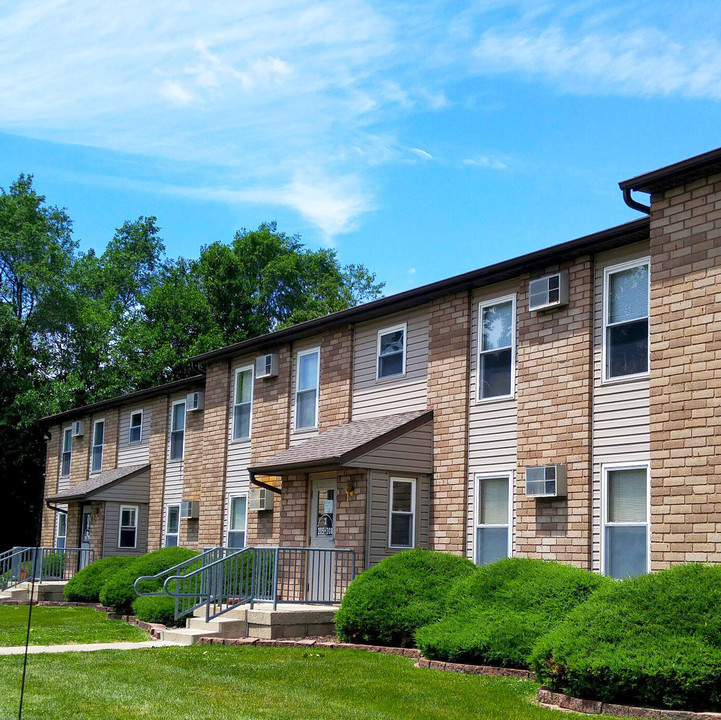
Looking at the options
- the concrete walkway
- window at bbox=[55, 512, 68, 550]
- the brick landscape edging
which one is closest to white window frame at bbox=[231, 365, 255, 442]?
the concrete walkway

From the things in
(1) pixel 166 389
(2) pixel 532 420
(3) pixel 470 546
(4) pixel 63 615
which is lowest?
(4) pixel 63 615

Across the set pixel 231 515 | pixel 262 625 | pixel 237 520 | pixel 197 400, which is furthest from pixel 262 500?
pixel 262 625

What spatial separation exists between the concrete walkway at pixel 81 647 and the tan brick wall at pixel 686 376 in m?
7.22

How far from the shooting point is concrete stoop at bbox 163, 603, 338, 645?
14477 mm

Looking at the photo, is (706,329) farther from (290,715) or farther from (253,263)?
(253,263)

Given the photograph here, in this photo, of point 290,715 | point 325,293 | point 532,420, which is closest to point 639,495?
point 532,420

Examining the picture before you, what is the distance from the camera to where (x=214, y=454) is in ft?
75.6

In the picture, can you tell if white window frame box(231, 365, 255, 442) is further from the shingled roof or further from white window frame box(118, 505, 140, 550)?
white window frame box(118, 505, 140, 550)

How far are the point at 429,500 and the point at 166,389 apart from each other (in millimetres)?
11885

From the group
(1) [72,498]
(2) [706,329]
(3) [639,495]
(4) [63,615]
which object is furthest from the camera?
(1) [72,498]

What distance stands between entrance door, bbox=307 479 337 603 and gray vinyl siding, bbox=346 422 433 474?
5.16 ft

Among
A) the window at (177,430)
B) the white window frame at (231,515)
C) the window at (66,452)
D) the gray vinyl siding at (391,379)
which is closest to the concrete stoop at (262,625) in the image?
the gray vinyl siding at (391,379)

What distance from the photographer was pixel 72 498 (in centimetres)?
2758

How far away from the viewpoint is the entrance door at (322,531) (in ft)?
55.5
